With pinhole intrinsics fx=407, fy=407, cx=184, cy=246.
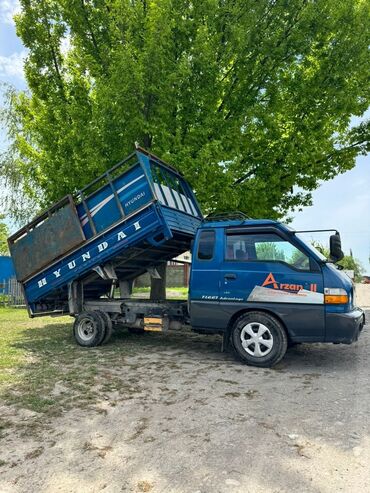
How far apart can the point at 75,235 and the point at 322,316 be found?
4.59m

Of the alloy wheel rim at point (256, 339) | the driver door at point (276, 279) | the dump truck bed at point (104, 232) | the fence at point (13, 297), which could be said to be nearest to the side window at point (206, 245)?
the driver door at point (276, 279)

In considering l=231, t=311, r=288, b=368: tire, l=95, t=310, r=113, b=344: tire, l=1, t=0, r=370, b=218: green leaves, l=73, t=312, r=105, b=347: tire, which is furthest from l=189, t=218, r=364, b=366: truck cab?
l=1, t=0, r=370, b=218: green leaves

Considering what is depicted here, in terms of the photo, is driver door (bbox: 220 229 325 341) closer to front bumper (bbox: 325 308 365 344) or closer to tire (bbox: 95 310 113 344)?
front bumper (bbox: 325 308 365 344)

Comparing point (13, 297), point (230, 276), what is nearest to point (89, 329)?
point (230, 276)

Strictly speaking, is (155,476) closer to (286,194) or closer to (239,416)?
(239,416)

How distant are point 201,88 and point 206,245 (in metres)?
4.37

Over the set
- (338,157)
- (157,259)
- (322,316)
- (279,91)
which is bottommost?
(322,316)

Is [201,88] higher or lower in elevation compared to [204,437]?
higher

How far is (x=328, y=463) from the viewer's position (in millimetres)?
3299

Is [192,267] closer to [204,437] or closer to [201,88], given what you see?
[204,437]

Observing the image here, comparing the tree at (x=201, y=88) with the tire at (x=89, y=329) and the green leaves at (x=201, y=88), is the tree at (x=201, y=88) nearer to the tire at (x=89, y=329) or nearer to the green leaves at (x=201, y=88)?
the green leaves at (x=201, y=88)

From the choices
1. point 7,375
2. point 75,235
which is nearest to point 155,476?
point 7,375

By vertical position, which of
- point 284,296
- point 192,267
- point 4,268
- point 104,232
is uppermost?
point 4,268

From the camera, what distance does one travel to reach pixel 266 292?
646cm
